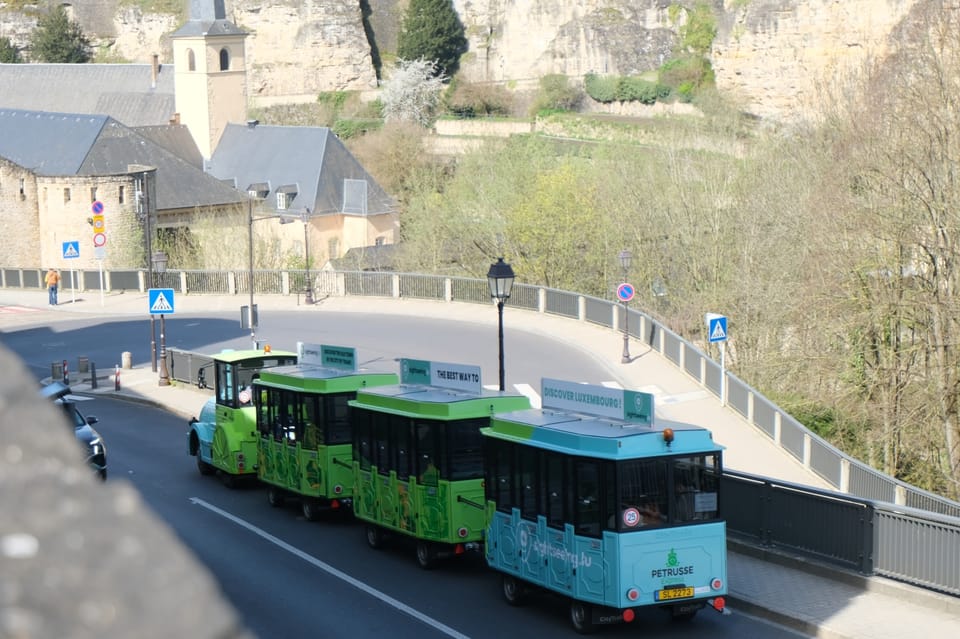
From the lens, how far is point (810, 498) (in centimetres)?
1541

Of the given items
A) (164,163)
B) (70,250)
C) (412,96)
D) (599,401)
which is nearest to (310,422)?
(599,401)

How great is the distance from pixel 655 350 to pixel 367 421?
18591mm

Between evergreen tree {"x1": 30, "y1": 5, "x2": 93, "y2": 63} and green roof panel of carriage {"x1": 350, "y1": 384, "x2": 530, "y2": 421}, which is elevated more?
evergreen tree {"x1": 30, "y1": 5, "x2": 93, "y2": 63}

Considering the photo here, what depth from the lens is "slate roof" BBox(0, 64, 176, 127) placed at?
101 meters

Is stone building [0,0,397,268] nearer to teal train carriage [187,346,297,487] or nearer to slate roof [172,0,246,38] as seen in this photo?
slate roof [172,0,246,38]

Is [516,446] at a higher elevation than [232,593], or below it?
higher

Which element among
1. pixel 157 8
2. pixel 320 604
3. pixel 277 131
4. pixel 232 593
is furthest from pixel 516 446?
pixel 157 8

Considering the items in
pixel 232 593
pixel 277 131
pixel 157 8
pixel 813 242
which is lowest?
pixel 232 593

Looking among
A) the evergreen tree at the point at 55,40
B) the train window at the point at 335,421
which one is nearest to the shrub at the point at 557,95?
the evergreen tree at the point at 55,40

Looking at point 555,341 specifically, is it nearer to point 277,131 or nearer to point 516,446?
point 516,446

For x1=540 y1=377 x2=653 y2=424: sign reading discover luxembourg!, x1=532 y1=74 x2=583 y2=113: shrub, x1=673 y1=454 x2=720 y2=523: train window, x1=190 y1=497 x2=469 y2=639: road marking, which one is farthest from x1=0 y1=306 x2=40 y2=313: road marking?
x1=532 y1=74 x2=583 y2=113: shrub

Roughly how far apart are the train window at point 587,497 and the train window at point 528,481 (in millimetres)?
708

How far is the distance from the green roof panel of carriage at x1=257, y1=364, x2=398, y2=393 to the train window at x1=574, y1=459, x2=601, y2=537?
5783 mm

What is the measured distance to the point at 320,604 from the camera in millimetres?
15219
